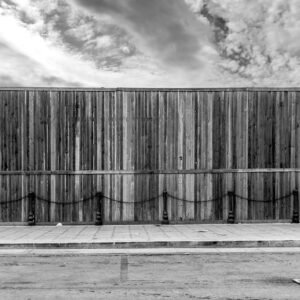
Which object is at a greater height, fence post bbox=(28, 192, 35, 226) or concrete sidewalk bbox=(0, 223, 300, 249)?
fence post bbox=(28, 192, 35, 226)

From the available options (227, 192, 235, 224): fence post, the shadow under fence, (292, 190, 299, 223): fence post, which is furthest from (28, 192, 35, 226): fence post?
(292, 190, 299, 223): fence post

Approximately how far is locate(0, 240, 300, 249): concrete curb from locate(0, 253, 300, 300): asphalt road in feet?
3.06

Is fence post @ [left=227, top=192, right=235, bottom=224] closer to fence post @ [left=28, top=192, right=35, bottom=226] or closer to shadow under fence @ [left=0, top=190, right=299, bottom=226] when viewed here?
shadow under fence @ [left=0, top=190, right=299, bottom=226]

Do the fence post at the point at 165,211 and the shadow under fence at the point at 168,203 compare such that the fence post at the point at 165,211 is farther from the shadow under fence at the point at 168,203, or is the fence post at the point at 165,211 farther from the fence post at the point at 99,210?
the fence post at the point at 99,210

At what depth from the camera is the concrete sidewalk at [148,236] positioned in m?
10.4

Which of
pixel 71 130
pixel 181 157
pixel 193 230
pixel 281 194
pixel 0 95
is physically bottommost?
pixel 193 230

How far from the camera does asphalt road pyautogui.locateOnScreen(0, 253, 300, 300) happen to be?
6.52 m

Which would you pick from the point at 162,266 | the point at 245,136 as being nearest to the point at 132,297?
the point at 162,266

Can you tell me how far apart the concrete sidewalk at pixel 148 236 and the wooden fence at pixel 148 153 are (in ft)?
2.65

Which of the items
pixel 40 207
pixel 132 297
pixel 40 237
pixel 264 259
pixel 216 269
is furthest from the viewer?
pixel 40 207

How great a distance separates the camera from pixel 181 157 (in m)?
14.0

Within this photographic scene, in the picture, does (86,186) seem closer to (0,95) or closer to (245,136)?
(0,95)

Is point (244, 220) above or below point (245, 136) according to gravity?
below

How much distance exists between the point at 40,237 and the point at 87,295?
5.19 metres
